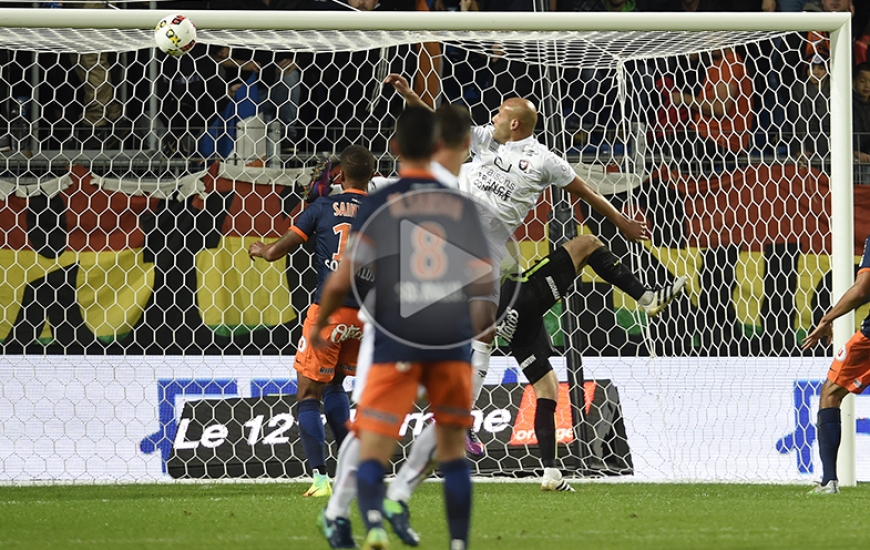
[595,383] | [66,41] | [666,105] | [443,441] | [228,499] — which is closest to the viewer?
[443,441]

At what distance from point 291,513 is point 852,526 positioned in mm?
2525

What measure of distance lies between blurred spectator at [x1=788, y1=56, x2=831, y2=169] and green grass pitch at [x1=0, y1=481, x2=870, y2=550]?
10.1 ft

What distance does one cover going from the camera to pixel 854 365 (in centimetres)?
673

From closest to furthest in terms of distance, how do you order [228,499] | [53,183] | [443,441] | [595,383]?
[443,441] < [228,499] < [595,383] < [53,183]

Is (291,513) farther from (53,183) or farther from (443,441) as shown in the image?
(53,183)

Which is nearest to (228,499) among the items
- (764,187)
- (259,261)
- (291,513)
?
(291,513)

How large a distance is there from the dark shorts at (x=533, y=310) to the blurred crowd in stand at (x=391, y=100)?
189cm

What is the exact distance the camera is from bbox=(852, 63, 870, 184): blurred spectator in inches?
387

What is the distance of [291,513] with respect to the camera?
224 inches

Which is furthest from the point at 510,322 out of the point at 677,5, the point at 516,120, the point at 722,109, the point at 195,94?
the point at 677,5

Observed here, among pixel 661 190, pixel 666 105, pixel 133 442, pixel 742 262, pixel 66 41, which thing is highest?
pixel 66 41

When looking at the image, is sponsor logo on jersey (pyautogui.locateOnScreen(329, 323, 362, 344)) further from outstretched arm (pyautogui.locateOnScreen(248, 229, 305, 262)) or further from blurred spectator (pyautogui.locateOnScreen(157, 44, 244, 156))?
blurred spectator (pyautogui.locateOnScreen(157, 44, 244, 156))

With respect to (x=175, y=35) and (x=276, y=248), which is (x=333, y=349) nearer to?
(x=276, y=248)

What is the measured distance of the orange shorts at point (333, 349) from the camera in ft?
21.4
